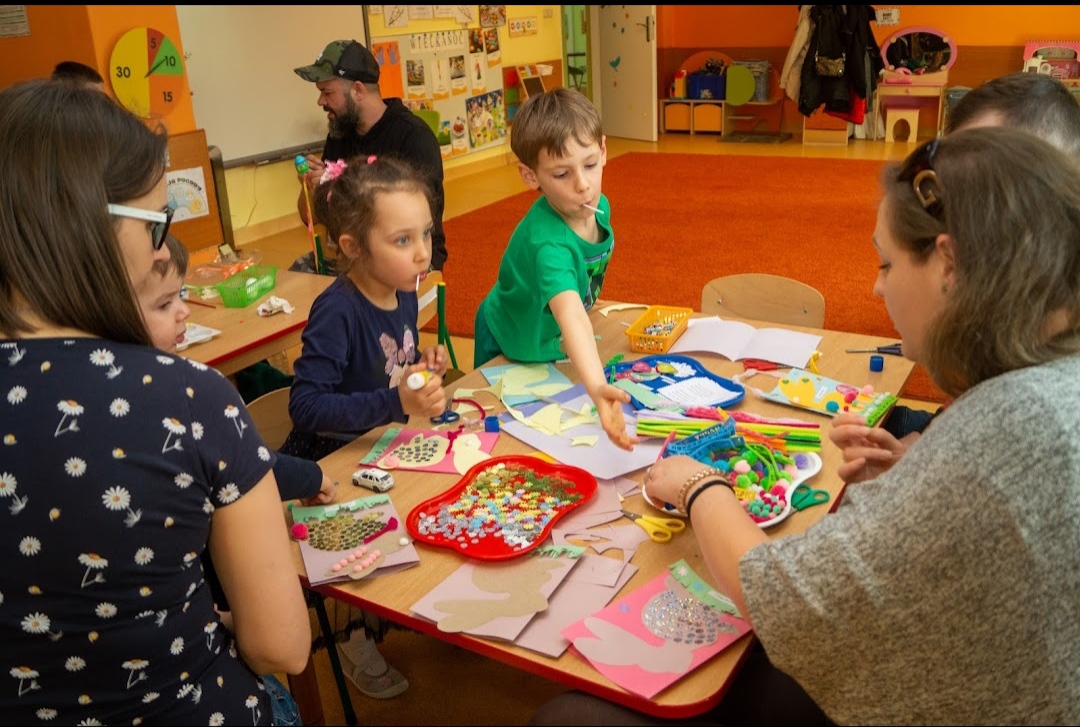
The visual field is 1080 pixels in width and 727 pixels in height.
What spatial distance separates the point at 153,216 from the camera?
1.08 m

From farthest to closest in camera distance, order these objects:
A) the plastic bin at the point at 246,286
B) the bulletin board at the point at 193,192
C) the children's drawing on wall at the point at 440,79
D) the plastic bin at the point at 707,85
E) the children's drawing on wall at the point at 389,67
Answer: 1. the plastic bin at the point at 707,85
2. the children's drawing on wall at the point at 440,79
3. the children's drawing on wall at the point at 389,67
4. the bulletin board at the point at 193,192
5. the plastic bin at the point at 246,286

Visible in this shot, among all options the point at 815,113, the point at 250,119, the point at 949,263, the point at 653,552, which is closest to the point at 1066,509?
the point at 949,263

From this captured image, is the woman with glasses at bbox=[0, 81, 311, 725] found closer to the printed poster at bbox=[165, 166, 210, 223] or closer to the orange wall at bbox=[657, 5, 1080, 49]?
the printed poster at bbox=[165, 166, 210, 223]

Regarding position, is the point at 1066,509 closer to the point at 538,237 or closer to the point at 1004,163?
the point at 1004,163

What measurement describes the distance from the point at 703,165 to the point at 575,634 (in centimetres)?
670

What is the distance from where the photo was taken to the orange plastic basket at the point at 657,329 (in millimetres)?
2072

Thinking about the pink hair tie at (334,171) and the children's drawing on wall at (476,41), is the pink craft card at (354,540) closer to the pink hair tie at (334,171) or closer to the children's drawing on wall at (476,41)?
the pink hair tie at (334,171)

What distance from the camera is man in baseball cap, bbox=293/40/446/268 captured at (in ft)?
11.7

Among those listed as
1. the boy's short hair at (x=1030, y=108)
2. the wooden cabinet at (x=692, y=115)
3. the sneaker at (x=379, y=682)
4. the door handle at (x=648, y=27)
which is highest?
the door handle at (x=648, y=27)

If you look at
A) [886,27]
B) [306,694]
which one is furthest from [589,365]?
[886,27]

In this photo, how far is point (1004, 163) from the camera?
102 cm

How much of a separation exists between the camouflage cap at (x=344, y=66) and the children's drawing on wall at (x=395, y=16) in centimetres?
295

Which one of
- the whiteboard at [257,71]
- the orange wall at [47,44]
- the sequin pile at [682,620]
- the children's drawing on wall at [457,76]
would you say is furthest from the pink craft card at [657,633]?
the children's drawing on wall at [457,76]

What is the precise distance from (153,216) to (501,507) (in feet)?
2.28
